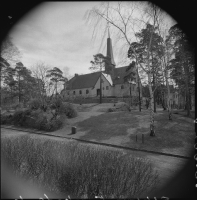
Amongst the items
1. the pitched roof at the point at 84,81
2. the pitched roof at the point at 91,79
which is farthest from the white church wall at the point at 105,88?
the pitched roof at the point at 84,81

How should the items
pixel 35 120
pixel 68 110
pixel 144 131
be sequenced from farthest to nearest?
pixel 68 110 → pixel 35 120 → pixel 144 131

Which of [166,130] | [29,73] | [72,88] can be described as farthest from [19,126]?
[72,88]

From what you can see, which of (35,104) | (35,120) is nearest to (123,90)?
(35,104)

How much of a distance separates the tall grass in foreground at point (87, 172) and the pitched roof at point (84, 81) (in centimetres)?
3919

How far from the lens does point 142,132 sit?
43.5 ft

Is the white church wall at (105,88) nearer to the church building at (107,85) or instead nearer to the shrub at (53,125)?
the church building at (107,85)

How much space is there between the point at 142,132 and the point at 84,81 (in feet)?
118

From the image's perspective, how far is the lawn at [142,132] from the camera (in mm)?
10383

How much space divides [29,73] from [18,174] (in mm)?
21854

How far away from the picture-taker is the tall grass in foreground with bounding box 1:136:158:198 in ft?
10.4

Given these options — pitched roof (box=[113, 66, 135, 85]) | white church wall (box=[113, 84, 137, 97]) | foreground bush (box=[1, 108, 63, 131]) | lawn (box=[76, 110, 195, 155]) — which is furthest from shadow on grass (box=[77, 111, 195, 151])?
pitched roof (box=[113, 66, 135, 85])

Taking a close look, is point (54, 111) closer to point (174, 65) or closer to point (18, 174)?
point (18, 174)

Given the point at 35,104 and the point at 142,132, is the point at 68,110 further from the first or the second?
the point at 142,132

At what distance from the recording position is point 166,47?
A: 1491 cm
